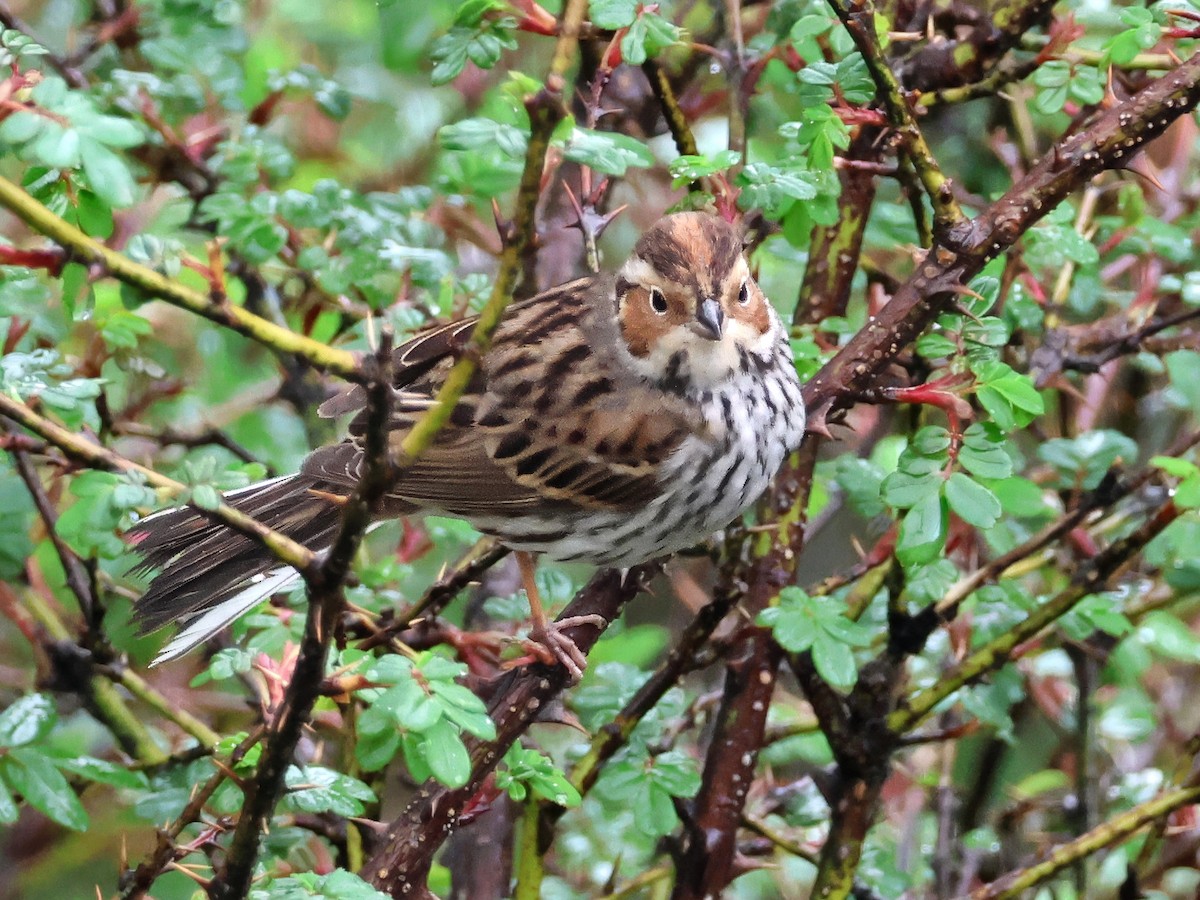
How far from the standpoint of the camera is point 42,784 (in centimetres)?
199

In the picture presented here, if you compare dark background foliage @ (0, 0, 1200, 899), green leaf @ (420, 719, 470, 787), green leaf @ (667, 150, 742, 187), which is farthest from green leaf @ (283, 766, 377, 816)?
green leaf @ (667, 150, 742, 187)

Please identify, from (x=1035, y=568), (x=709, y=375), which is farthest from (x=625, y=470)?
(x=1035, y=568)

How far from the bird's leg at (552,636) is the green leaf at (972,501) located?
23.0 inches

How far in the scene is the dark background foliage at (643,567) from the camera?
5.39 ft

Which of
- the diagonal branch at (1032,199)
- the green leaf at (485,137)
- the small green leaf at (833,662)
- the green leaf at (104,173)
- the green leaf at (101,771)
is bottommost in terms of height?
the green leaf at (101,771)

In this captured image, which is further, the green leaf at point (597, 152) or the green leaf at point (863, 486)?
the green leaf at point (863, 486)

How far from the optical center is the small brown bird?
2.49m

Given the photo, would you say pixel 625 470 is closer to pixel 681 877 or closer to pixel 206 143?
pixel 681 877

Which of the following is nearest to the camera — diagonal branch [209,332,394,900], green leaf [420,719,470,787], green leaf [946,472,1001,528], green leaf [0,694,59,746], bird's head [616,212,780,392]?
diagonal branch [209,332,394,900]

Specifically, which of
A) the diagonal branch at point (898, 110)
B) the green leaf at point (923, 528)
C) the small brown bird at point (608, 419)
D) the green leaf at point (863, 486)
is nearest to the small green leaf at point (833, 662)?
the green leaf at point (923, 528)

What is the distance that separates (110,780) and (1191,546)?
1654 millimetres

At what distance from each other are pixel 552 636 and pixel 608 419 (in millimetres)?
624

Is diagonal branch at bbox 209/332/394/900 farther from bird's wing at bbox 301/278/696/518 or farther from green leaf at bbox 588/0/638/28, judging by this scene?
bird's wing at bbox 301/278/696/518

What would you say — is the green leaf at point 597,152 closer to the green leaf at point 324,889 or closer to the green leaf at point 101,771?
the green leaf at point 324,889
